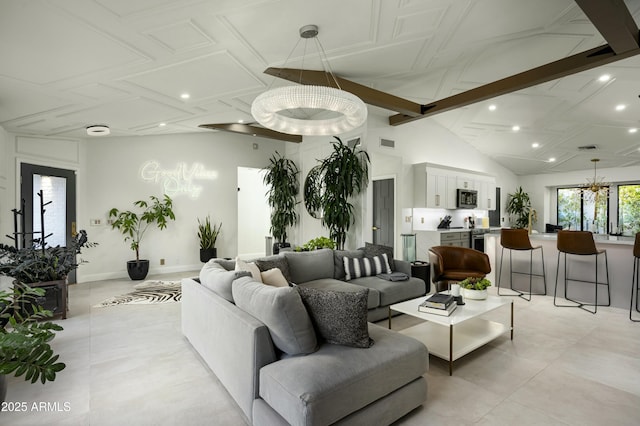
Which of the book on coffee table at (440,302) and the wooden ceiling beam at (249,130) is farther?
the wooden ceiling beam at (249,130)

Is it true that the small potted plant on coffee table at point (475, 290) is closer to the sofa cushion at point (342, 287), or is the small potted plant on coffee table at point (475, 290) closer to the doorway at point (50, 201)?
the sofa cushion at point (342, 287)

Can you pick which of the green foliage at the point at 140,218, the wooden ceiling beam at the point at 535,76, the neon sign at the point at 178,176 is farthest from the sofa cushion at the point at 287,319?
the neon sign at the point at 178,176

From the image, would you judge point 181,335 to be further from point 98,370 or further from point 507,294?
point 507,294

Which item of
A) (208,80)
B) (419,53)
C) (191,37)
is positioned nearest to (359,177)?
(419,53)

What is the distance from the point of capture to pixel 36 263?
13.0 ft

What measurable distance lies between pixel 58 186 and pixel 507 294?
304 inches

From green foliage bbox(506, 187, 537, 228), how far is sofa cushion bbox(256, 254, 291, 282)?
8249 millimetres

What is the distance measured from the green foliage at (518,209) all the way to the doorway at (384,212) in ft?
15.4

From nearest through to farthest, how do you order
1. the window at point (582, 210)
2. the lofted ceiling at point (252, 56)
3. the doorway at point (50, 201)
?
the lofted ceiling at point (252, 56) < the doorway at point (50, 201) < the window at point (582, 210)

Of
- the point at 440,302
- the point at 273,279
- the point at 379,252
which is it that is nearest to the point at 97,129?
the point at 273,279

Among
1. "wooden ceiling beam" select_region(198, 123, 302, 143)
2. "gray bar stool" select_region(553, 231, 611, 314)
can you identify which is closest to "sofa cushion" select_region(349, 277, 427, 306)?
"gray bar stool" select_region(553, 231, 611, 314)

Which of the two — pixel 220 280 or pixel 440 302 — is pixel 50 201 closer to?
pixel 220 280

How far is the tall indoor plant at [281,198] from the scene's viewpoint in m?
7.64

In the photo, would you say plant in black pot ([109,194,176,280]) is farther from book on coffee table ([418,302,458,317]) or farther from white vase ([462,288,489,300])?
white vase ([462,288,489,300])
